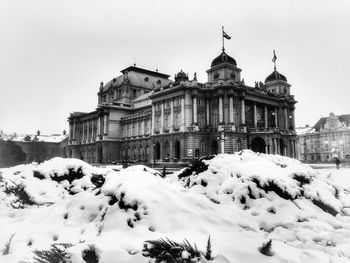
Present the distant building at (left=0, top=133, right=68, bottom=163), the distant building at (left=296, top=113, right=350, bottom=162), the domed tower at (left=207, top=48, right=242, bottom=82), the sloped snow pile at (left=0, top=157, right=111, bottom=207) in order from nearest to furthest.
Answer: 1. the sloped snow pile at (left=0, top=157, right=111, bottom=207)
2. the domed tower at (left=207, top=48, right=242, bottom=82)
3. the distant building at (left=296, top=113, right=350, bottom=162)
4. the distant building at (left=0, top=133, right=68, bottom=163)

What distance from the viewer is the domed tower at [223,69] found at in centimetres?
5584

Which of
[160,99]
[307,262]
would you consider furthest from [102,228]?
[160,99]

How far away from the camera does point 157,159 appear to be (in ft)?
190

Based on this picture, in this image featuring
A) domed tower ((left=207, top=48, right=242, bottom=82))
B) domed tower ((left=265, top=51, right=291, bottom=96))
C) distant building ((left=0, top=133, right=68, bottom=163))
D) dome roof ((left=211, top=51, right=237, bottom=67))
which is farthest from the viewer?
distant building ((left=0, top=133, right=68, bottom=163))

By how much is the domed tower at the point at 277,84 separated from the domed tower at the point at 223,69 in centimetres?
1206

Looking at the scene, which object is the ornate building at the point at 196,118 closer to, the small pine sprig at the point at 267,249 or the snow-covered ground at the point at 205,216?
the snow-covered ground at the point at 205,216

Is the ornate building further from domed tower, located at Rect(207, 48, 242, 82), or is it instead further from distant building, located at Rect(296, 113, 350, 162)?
distant building, located at Rect(296, 113, 350, 162)

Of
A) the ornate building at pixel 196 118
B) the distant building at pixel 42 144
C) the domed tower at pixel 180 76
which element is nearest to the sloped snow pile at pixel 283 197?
the ornate building at pixel 196 118

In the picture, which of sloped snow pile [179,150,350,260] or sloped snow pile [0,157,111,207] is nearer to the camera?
sloped snow pile [179,150,350,260]

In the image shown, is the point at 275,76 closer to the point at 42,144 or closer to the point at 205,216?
the point at 205,216

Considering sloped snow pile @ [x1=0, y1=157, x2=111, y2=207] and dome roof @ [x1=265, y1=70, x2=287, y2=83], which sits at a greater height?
dome roof @ [x1=265, y1=70, x2=287, y2=83]

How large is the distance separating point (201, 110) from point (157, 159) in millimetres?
12281

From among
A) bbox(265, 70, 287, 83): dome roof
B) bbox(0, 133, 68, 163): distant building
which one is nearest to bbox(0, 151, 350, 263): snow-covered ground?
bbox(265, 70, 287, 83): dome roof

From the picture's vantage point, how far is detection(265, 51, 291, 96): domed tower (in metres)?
66.3
